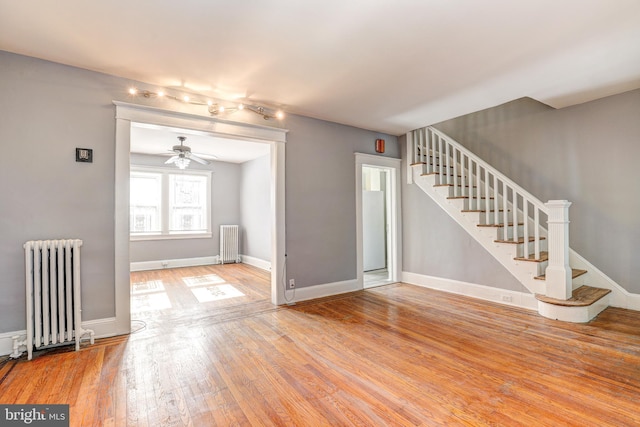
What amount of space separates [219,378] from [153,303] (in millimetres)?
2488

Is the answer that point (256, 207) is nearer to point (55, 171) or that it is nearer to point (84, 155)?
point (84, 155)

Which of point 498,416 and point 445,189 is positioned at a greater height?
point 445,189

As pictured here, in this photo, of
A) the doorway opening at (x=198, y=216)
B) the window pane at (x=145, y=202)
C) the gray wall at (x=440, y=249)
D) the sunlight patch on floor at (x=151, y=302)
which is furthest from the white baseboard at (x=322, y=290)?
the window pane at (x=145, y=202)

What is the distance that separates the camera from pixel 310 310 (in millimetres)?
3832

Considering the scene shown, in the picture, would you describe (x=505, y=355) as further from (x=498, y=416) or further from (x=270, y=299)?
(x=270, y=299)

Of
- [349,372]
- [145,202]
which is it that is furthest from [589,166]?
[145,202]

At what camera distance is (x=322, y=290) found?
445 cm

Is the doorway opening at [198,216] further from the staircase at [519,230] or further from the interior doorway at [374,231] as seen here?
the staircase at [519,230]

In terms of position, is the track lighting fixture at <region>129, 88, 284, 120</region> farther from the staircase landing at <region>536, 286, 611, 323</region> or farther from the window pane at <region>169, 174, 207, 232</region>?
the window pane at <region>169, 174, 207, 232</region>

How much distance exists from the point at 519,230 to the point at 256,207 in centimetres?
525

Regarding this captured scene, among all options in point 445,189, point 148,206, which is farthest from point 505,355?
point 148,206

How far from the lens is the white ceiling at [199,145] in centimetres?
518

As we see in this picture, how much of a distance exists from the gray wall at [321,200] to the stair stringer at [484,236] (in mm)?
1213

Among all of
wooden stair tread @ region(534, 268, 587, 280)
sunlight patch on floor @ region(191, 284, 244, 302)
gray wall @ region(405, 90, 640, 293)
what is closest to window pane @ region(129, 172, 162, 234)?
sunlight patch on floor @ region(191, 284, 244, 302)
